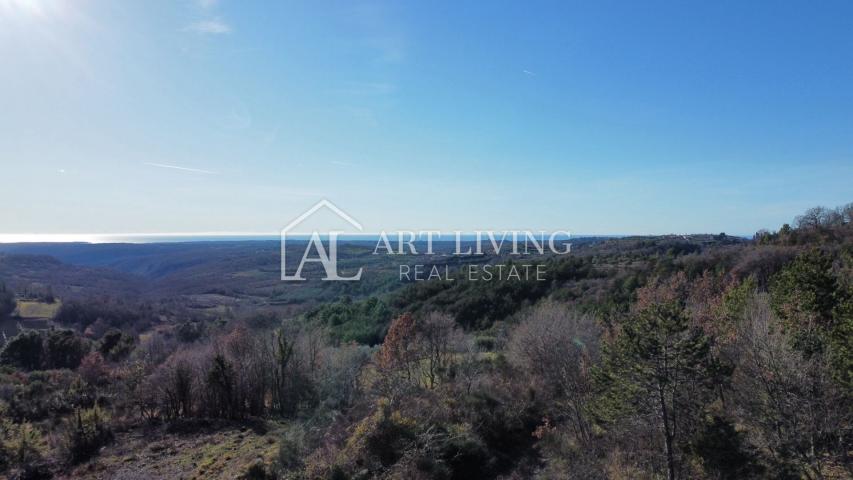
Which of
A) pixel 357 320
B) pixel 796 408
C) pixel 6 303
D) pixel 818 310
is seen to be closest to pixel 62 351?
pixel 357 320

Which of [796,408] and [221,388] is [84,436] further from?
[796,408]

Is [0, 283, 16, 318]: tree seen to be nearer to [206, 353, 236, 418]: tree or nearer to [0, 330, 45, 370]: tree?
[0, 330, 45, 370]: tree

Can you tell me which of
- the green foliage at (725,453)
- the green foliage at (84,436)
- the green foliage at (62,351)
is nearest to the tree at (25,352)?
the green foliage at (62,351)

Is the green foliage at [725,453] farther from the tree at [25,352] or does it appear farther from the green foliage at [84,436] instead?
the tree at [25,352]

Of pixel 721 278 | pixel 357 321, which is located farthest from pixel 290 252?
pixel 721 278

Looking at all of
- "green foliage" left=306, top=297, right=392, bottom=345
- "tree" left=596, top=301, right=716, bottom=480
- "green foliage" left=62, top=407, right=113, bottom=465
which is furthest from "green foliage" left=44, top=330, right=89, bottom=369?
"tree" left=596, top=301, right=716, bottom=480

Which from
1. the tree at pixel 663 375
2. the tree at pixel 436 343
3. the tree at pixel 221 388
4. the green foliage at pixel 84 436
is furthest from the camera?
the tree at pixel 436 343
